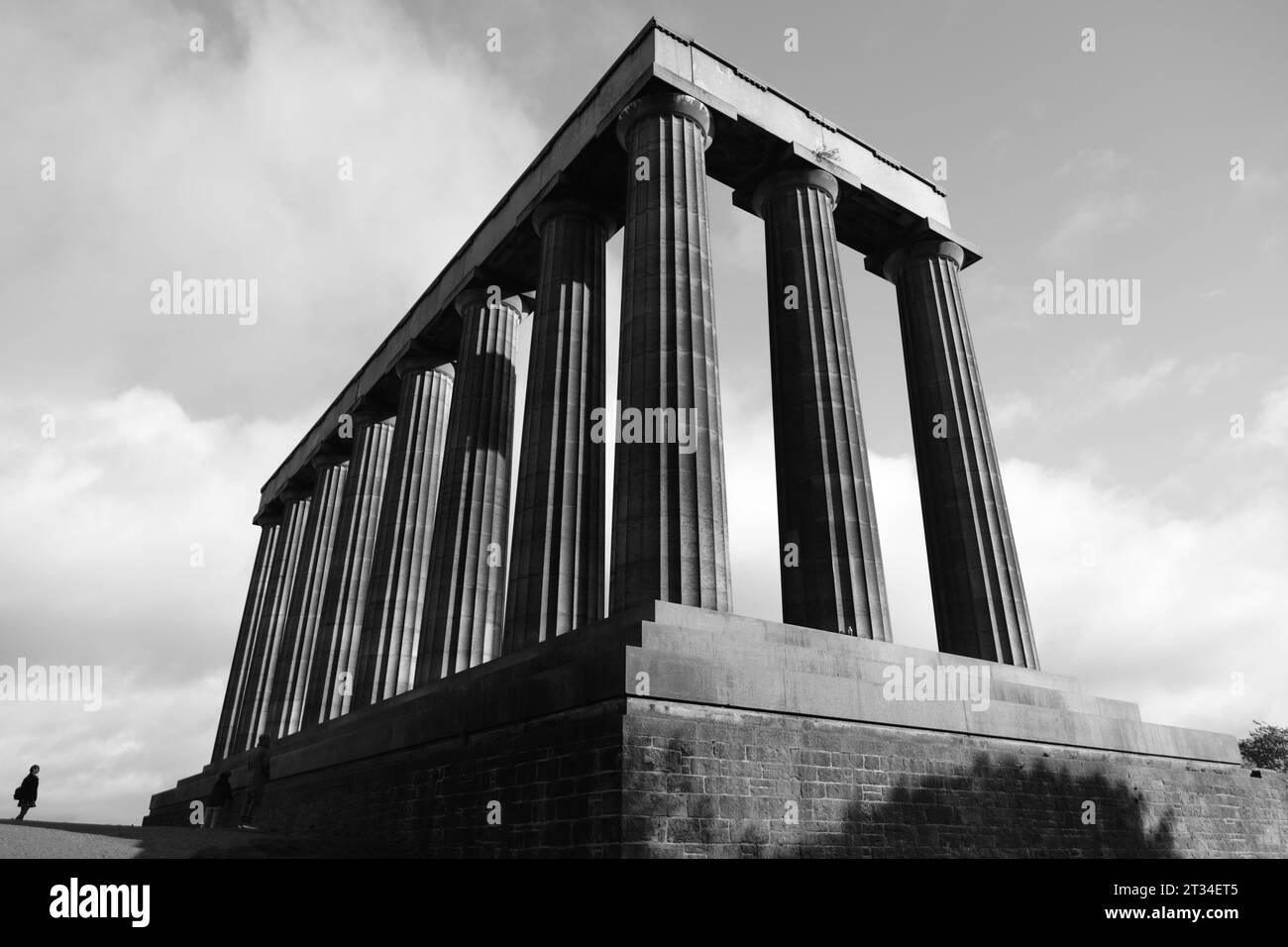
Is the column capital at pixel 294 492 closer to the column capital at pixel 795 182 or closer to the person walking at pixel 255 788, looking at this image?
the person walking at pixel 255 788

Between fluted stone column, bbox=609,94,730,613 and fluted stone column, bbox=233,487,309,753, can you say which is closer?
fluted stone column, bbox=609,94,730,613

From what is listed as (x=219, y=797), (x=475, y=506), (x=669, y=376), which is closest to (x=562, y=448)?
→ (x=669, y=376)

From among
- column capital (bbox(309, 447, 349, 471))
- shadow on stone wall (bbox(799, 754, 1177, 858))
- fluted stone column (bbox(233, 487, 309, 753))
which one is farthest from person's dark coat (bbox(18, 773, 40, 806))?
shadow on stone wall (bbox(799, 754, 1177, 858))

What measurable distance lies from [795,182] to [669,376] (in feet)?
35.0

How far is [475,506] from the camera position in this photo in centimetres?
2917

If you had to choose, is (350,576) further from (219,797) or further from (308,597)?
(219,797)

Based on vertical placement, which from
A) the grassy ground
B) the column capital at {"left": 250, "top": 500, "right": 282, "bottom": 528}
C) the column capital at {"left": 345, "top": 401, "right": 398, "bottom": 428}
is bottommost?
the grassy ground

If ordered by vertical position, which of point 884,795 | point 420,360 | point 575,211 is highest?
point 575,211

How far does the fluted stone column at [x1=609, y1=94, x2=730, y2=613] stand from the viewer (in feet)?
60.2

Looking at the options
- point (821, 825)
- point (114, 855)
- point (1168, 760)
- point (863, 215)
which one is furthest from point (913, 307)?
point (114, 855)

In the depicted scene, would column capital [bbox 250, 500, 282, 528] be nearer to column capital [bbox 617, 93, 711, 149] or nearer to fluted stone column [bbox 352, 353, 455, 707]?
fluted stone column [bbox 352, 353, 455, 707]

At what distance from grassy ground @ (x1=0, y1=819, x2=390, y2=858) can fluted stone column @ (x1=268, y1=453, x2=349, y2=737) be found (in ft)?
71.1

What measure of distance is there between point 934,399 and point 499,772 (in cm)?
2018

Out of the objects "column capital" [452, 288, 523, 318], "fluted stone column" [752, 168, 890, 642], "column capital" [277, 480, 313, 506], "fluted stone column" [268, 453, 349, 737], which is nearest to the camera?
"fluted stone column" [752, 168, 890, 642]
